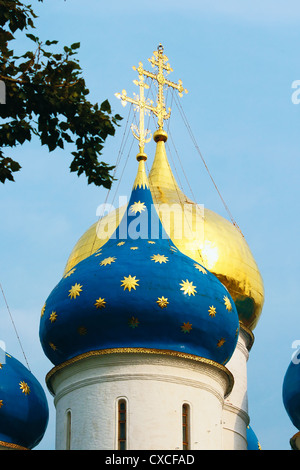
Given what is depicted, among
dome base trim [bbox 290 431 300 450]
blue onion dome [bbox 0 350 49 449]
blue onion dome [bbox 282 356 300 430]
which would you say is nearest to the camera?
blue onion dome [bbox 0 350 49 449]

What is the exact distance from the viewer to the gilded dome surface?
1923cm

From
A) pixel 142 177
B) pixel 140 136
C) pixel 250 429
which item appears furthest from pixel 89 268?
pixel 250 429

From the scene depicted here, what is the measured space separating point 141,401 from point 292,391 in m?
3.91

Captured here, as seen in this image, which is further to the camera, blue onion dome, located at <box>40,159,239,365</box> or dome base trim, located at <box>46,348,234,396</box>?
blue onion dome, located at <box>40,159,239,365</box>

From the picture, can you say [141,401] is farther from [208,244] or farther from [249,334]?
[249,334]

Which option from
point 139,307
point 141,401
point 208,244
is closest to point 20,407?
point 141,401

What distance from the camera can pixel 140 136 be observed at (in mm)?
18516

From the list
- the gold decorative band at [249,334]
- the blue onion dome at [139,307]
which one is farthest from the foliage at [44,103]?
the gold decorative band at [249,334]

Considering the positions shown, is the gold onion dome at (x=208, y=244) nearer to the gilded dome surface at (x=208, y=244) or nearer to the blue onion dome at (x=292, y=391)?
the gilded dome surface at (x=208, y=244)

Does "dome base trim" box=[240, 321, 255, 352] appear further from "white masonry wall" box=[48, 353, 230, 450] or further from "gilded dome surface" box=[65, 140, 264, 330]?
"white masonry wall" box=[48, 353, 230, 450]

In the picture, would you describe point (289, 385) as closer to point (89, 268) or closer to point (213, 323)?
point (213, 323)

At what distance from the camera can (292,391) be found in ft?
58.0

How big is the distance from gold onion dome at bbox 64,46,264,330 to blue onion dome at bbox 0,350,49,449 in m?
3.55

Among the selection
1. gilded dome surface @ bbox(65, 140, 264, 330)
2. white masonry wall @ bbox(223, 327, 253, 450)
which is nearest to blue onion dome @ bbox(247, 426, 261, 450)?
white masonry wall @ bbox(223, 327, 253, 450)
